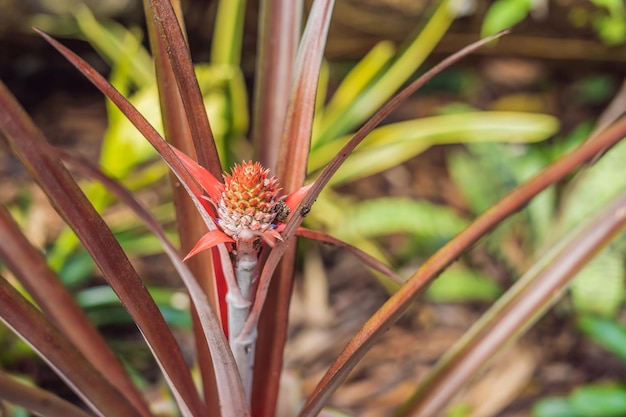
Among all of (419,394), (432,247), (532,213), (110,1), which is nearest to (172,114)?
(419,394)

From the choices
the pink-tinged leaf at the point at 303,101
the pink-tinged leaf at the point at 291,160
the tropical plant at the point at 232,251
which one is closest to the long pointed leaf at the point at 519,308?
the tropical plant at the point at 232,251

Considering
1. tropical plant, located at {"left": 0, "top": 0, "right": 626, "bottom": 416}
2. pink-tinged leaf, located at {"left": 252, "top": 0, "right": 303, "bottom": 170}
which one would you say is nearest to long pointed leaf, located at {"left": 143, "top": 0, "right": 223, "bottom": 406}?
tropical plant, located at {"left": 0, "top": 0, "right": 626, "bottom": 416}

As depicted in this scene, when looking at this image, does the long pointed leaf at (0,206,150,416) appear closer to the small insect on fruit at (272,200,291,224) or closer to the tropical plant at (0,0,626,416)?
the tropical plant at (0,0,626,416)

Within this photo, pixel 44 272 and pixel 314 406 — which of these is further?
pixel 44 272

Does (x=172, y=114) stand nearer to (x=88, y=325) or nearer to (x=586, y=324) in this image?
(x=88, y=325)

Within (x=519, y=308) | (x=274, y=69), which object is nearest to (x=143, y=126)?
(x=274, y=69)

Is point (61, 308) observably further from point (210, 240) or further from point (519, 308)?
point (519, 308)
